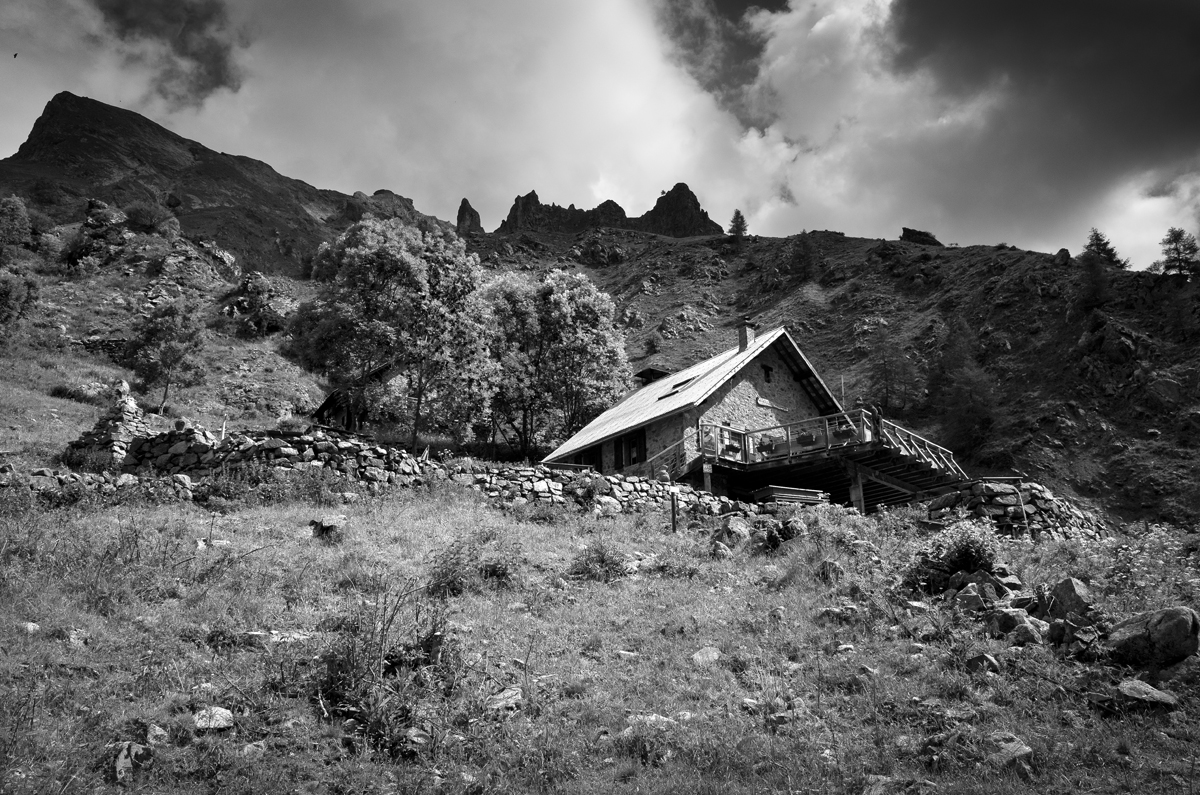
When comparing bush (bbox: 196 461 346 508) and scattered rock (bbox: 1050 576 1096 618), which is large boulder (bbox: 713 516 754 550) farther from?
bush (bbox: 196 461 346 508)

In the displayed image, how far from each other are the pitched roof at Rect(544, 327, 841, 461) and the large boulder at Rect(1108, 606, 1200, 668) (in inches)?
764

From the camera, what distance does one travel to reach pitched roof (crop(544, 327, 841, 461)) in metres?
29.2

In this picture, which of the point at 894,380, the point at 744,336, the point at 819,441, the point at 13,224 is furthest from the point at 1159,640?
the point at 13,224

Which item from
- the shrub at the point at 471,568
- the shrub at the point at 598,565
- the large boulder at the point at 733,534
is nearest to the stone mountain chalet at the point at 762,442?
the large boulder at the point at 733,534

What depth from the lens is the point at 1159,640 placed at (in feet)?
27.1

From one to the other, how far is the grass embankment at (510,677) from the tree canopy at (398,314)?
1966 centimetres

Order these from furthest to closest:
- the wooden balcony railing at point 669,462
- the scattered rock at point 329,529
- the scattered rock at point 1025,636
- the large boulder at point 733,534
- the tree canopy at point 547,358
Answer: the tree canopy at point 547,358 < the wooden balcony railing at point 669,462 < the large boulder at point 733,534 < the scattered rock at point 329,529 < the scattered rock at point 1025,636

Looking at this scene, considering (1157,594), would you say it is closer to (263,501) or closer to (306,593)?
(306,593)

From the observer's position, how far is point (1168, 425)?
49.3 metres

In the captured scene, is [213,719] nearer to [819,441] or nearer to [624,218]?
[819,441]

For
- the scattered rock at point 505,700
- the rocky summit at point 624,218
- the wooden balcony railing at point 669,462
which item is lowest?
the scattered rock at point 505,700

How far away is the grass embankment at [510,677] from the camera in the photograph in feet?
21.8

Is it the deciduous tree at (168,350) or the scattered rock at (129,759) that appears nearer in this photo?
the scattered rock at (129,759)

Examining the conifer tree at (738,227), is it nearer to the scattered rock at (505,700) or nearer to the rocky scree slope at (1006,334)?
the rocky scree slope at (1006,334)
